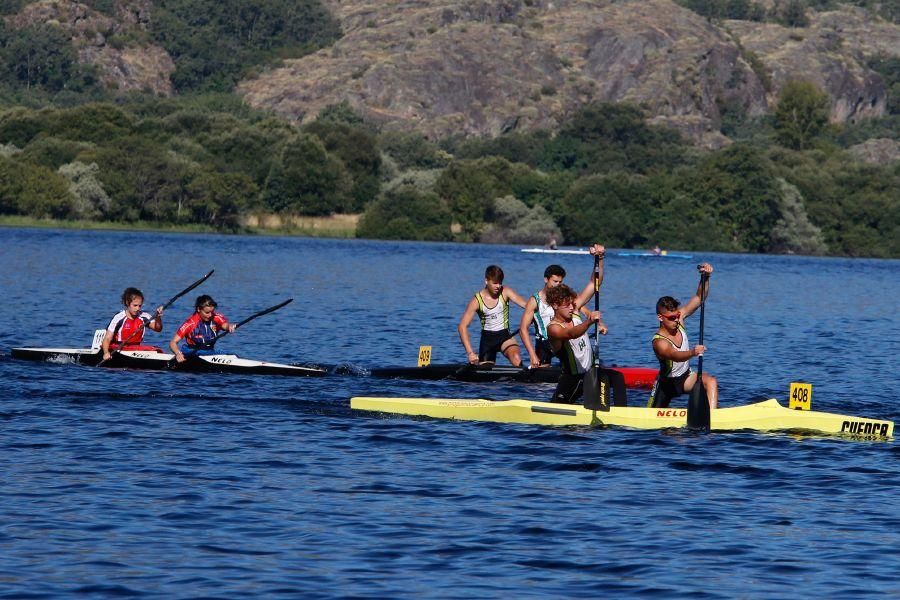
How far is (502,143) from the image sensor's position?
7461 inches

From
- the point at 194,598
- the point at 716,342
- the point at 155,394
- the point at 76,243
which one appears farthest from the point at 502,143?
the point at 194,598

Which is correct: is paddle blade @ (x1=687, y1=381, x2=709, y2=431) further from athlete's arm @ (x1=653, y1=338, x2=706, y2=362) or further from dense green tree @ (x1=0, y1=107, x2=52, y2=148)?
dense green tree @ (x1=0, y1=107, x2=52, y2=148)

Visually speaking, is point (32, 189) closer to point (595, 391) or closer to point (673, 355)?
point (595, 391)

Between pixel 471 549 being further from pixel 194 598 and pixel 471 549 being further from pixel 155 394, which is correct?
pixel 155 394

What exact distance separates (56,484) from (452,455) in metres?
4.91

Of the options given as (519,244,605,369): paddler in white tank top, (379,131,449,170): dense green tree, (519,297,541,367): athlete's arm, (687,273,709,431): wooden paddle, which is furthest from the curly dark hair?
(379,131,449,170): dense green tree

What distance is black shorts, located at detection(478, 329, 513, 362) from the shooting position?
2675 centimetres

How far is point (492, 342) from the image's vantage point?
88.0 feet

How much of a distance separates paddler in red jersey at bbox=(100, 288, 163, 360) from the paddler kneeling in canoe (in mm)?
8921

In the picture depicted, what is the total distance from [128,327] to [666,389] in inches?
427

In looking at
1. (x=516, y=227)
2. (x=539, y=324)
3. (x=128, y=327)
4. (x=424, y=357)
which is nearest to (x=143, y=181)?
Answer: (x=516, y=227)

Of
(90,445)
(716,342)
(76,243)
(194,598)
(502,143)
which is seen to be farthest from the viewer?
(502,143)

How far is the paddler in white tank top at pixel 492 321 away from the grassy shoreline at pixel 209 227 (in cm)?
9122

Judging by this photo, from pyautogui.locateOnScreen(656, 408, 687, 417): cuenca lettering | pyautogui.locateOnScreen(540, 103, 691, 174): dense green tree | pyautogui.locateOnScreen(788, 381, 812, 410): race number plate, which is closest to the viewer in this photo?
pyautogui.locateOnScreen(656, 408, 687, 417): cuenca lettering
